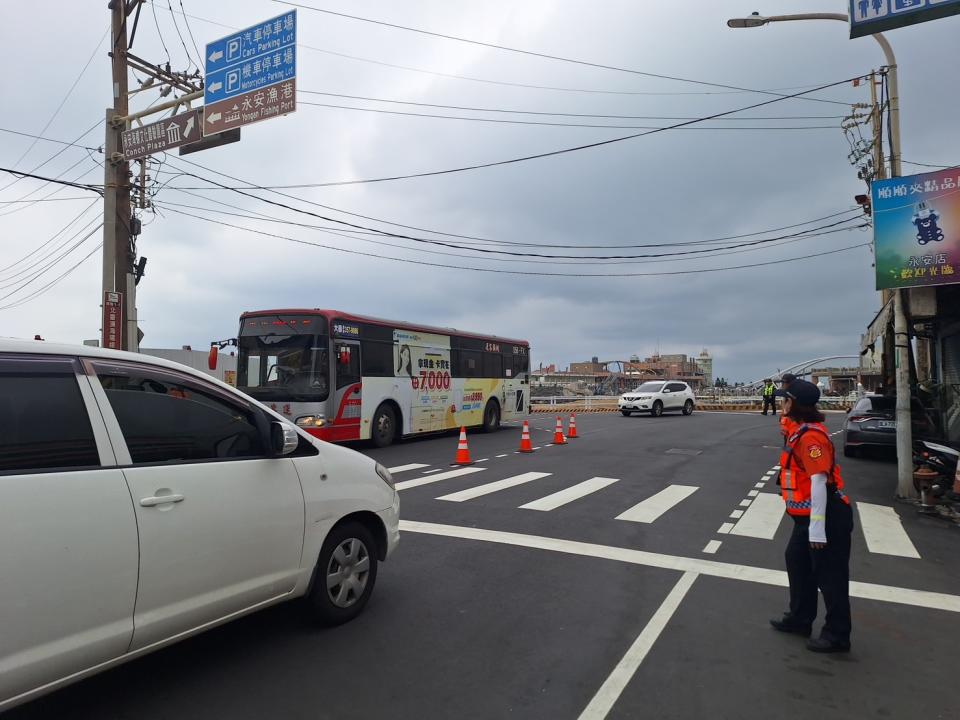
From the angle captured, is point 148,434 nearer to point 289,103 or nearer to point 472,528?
point 472,528

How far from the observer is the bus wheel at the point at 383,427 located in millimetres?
14984

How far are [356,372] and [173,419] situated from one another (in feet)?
35.5

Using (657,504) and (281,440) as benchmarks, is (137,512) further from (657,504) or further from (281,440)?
(657,504)

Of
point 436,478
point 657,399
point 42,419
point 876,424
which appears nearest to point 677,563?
point 42,419

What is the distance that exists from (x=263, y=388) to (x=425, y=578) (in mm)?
9190

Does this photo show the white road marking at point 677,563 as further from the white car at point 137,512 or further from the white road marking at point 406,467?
the white road marking at point 406,467

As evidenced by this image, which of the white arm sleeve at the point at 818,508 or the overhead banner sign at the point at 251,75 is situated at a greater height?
the overhead banner sign at the point at 251,75

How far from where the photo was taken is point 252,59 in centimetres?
1120

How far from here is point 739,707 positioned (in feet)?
10.8

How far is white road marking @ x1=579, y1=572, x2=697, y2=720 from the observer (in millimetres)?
3281

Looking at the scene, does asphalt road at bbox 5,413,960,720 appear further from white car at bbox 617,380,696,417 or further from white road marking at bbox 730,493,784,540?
white car at bbox 617,380,696,417

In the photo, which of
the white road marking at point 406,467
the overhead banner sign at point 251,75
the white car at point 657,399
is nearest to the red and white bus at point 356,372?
the white road marking at point 406,467

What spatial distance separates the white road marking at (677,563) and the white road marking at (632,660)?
62 centimetres

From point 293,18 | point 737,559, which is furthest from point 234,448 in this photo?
point 293,18
